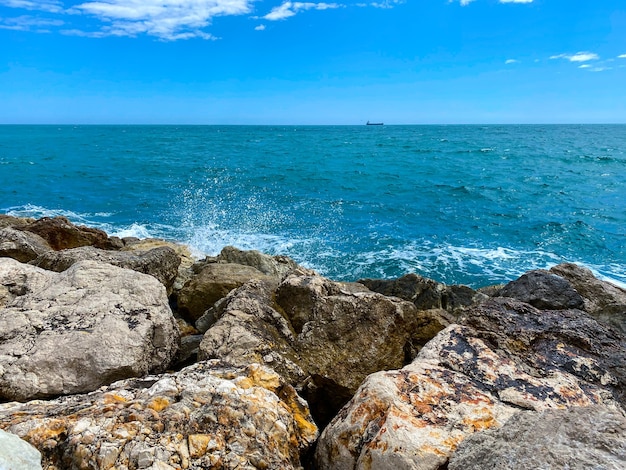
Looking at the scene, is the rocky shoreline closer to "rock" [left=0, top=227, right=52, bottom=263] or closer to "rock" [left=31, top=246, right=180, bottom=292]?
"rock" [left=31, top=246, right=180, bottom=292]

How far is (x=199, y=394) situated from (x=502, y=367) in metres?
2.66

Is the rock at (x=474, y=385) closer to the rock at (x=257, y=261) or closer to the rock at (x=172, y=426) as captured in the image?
the rock at (x=172, y=426)

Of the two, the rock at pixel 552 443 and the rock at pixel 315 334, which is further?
the rock at pixel 315 334

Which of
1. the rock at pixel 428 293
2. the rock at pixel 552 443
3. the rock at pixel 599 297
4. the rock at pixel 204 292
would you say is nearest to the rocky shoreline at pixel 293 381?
the rock at pixel 552 443

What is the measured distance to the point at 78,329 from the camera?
460 centimetres

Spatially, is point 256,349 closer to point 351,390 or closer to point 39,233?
point 351,390

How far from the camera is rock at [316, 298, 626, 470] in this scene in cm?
306

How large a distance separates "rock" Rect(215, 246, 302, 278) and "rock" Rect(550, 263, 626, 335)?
6307mm

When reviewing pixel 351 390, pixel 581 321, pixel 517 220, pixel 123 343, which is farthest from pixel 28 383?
pixel 517 220

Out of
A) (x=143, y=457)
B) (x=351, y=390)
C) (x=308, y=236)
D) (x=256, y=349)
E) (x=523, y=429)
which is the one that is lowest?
(x=308, y=236)

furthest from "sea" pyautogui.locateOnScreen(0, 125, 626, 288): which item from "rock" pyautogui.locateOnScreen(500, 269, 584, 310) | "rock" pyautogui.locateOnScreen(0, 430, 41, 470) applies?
"rock" pyautogui.locateOnScreen(0, 430, 41, 470)

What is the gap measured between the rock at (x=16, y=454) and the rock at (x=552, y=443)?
2570 millimetres

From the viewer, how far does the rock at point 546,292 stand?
723 cm

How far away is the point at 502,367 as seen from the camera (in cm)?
396
